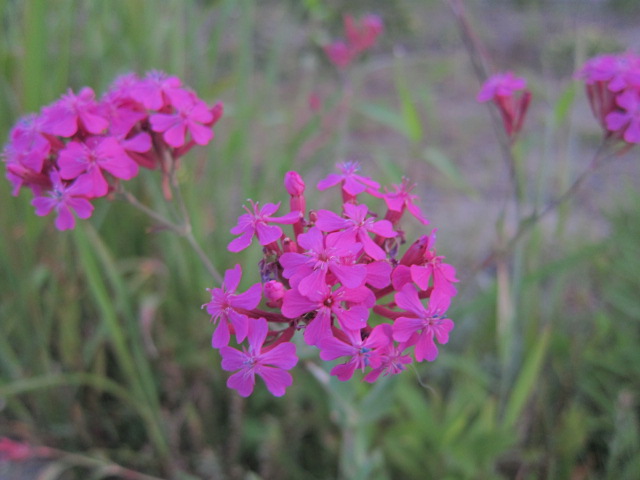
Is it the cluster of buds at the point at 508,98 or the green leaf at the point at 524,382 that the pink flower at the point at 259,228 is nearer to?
the cluster of buds at the point at 508,98

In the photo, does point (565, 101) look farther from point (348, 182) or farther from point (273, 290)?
point (273, 290)

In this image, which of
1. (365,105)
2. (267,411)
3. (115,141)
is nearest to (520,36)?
(365,105)

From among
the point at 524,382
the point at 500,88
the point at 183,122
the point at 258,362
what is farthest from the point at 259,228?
the point at 524,382

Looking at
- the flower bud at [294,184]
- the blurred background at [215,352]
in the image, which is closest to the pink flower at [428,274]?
the flower bud at [294,184]

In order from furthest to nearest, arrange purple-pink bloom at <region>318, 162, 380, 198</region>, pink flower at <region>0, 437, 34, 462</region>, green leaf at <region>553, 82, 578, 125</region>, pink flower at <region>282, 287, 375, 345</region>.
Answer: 1. green leaf at <region>553, 82, 578, 125</region>
2. pink flower at <region>0, 437, 34, 462</region>
3. purple-pink bloom at <region>318, 162, 380, 198</region>
4. pink flower at <region>282, 287, 375, 345</region>

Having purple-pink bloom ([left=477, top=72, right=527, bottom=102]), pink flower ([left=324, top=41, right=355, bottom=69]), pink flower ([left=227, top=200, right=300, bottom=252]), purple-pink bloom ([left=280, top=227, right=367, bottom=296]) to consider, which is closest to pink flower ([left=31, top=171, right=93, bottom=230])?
pink flower ([left=227, top=200, right=300, bottom=252])

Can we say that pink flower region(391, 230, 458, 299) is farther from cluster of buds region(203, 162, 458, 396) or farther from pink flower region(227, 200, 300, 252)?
pink flower region(227, 200, 300, 252)
